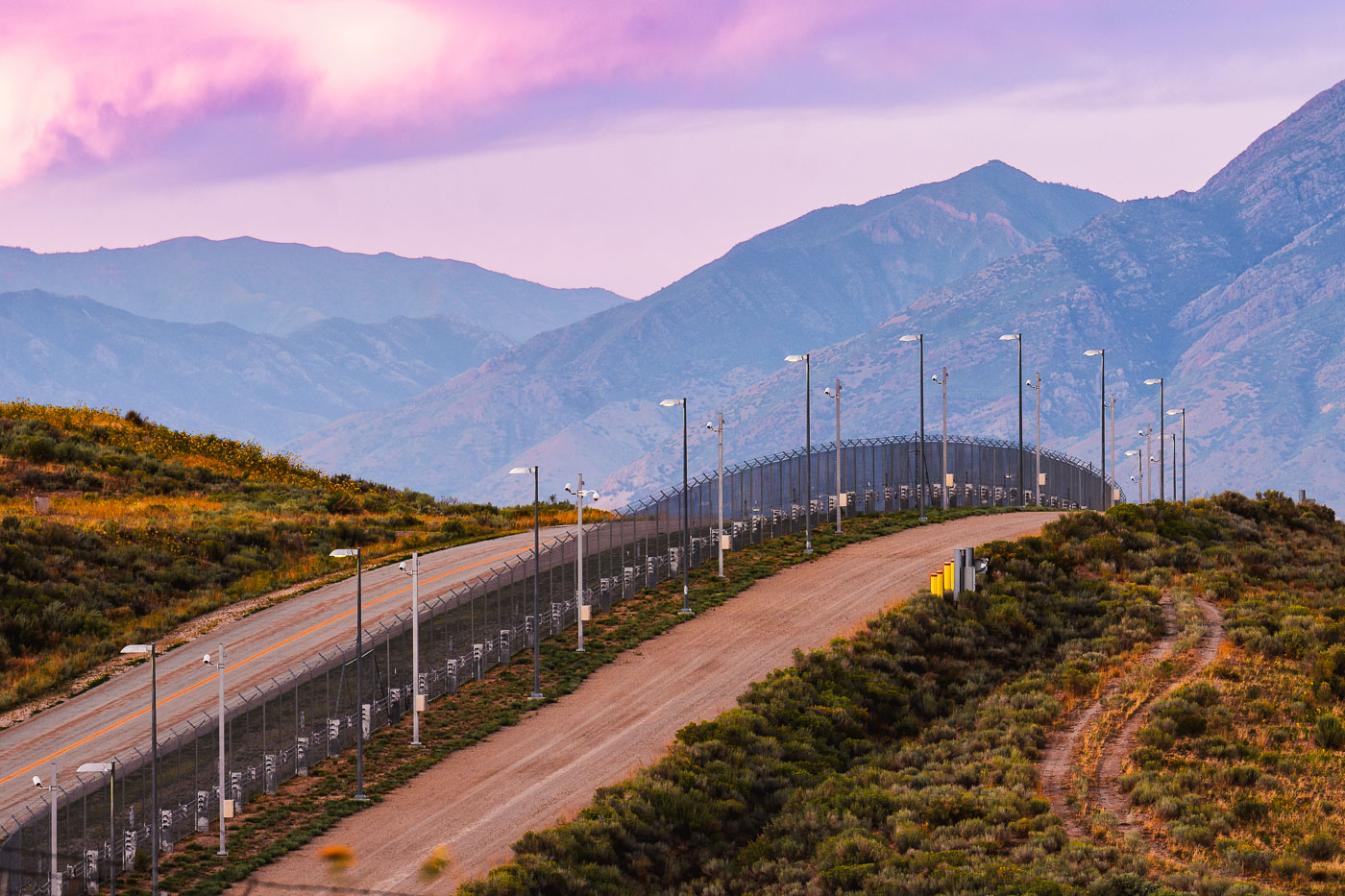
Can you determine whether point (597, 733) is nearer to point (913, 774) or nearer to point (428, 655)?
point (428, 655)

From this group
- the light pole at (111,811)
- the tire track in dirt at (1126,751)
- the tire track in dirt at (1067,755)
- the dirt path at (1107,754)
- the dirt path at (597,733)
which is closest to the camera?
the light pole at (111,811)

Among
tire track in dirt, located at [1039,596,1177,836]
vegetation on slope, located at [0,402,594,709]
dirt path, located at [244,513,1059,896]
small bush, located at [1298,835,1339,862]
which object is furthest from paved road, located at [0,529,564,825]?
small bush, located at [1298,835,1339,862]

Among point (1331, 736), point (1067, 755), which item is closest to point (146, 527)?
point (1067, 755)

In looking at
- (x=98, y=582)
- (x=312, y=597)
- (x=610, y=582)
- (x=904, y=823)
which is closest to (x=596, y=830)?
(x=904, y=823)

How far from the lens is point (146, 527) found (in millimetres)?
72062

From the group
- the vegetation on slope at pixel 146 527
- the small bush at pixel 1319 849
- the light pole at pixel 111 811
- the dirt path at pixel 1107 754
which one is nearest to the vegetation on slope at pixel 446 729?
the light pole at pixel 111 811

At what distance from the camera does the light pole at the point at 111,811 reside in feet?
108

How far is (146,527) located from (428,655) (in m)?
28.5

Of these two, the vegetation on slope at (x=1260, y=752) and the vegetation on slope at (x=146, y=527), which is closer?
the vegetation on slope at (x=1260, y=752)

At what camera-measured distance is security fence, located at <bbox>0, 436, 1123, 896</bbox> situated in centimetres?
3541

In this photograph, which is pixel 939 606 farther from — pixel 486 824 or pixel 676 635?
pixel 486 824

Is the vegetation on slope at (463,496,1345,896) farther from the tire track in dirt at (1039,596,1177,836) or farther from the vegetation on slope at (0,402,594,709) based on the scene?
the vegetation on slope at (0,402,594,709)

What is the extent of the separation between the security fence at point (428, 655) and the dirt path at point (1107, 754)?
17.0m

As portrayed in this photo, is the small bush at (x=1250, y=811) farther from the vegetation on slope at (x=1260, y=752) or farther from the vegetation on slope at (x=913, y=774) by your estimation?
the vegetation on slope at (x=913, y=774)
